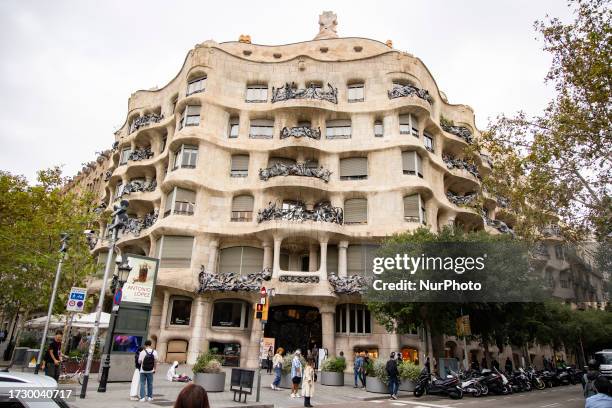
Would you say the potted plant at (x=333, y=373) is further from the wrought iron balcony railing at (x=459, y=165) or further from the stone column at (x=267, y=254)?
the wrought iron balcony railing at (x=459, y=165)

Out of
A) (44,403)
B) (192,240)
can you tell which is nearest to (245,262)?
(192,240)

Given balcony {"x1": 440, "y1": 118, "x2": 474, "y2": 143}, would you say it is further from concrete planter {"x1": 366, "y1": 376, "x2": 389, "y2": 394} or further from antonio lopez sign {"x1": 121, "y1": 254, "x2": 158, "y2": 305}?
antonio lopez sign {"x1": 121, "y1": 254, "x2": 158, "y2": 305}

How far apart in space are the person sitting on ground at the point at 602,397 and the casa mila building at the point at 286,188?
66.6 ft

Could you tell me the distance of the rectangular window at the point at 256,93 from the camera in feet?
109

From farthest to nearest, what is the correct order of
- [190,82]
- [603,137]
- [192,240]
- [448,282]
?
[190,82] → [192,240] → [448,282] → [603,137]

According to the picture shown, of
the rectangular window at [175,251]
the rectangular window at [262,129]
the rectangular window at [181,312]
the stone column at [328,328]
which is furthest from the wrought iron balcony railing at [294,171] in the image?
the rectangular window at [181,312]

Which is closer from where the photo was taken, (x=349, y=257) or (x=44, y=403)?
(x=44, y=403)

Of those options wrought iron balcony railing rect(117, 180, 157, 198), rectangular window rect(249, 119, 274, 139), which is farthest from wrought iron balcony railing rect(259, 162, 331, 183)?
wrought iron balcony railing rect(117, 180, 157, 198)

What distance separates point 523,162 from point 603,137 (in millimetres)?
2843

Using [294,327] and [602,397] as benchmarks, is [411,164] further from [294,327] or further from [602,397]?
[602,397]

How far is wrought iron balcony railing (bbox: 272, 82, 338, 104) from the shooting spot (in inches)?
1267

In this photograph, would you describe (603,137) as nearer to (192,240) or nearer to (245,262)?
(245,262)

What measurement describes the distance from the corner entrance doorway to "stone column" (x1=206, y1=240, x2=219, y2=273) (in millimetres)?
4825

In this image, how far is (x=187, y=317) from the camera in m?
28.3
